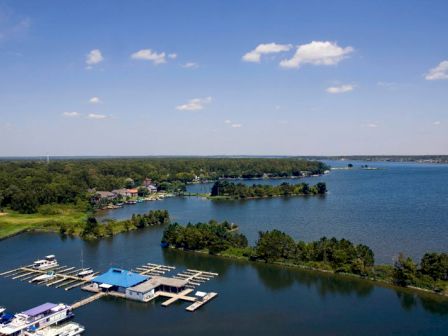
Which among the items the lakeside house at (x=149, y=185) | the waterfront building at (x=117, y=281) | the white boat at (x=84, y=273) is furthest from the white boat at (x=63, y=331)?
the lakeside house at (x=149, y=185)

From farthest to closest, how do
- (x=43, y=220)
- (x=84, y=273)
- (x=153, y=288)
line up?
(x=43, y=220), (x=84, y=273), (x=153, y=288)

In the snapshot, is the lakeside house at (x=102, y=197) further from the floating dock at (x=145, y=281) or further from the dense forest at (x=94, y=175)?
the floating dock at (x=145, y=281)

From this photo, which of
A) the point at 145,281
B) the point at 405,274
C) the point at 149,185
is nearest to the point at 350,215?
the point at 405,274

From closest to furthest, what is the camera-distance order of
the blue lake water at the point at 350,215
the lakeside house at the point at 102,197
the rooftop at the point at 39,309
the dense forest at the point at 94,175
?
the rooftop at the point at 39,309 < the blue lake water at the point at 350,215 < the dense forest at the point at 94,175 < the lakeside house at the point at 102,197

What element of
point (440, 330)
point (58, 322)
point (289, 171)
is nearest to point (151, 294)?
point (58, 322)

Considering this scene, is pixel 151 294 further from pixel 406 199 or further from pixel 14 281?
pixel 406 199

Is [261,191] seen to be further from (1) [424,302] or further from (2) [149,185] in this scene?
(1) [424,302]
